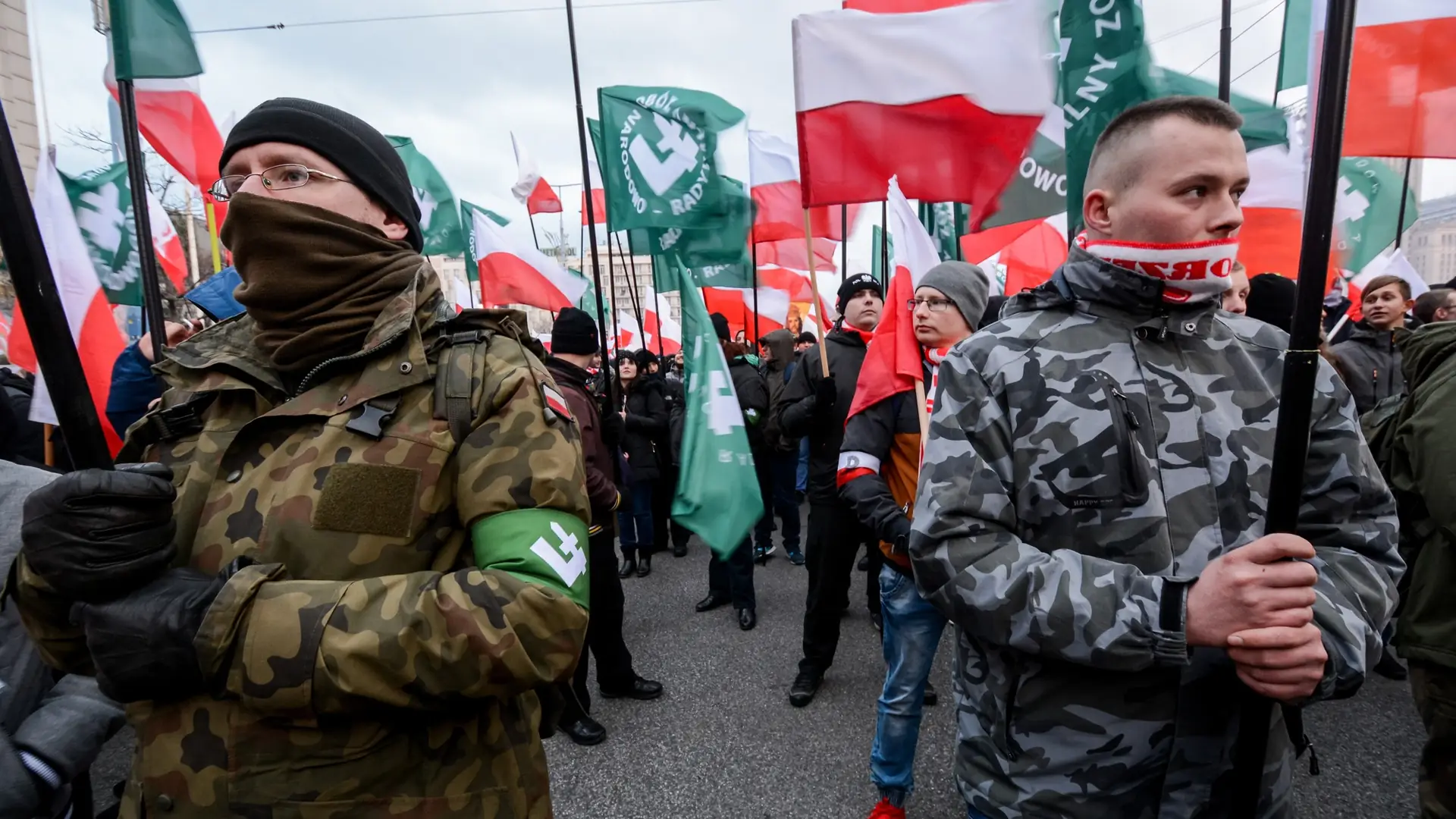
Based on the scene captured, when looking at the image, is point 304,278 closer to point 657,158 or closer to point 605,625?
point 605,625

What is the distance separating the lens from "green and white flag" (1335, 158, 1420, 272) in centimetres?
690

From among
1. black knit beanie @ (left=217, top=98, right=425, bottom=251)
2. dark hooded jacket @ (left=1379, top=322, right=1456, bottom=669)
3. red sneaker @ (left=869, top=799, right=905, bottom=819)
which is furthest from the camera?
red sneaker @ (left=869, top=799, right=905, bottom=819)

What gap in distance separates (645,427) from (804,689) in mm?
2829

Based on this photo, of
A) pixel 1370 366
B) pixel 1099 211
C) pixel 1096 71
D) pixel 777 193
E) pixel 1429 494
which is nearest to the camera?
pixel 1099 211

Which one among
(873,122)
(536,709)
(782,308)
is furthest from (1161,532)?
(782,308)

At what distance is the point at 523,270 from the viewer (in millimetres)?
7598

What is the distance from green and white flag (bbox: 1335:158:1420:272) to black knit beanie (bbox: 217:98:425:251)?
8589 mm

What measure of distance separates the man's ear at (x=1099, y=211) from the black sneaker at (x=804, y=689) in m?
2.96

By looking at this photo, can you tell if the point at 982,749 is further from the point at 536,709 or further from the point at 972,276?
the point at 972,276

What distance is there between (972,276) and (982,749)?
1967 mm

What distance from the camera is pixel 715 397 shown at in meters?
3.91

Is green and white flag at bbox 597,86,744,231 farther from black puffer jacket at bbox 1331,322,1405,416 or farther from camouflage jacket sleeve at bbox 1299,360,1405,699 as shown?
camouflage jacket sleeve at bbox 1299,360,1405,699

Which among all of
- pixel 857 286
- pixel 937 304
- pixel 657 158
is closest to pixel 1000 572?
pixel 937 304

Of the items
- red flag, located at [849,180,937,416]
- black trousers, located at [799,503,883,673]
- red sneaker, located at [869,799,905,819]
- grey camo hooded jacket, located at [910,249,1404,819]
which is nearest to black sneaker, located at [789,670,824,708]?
black trousers, located at [799,503,883,673]
